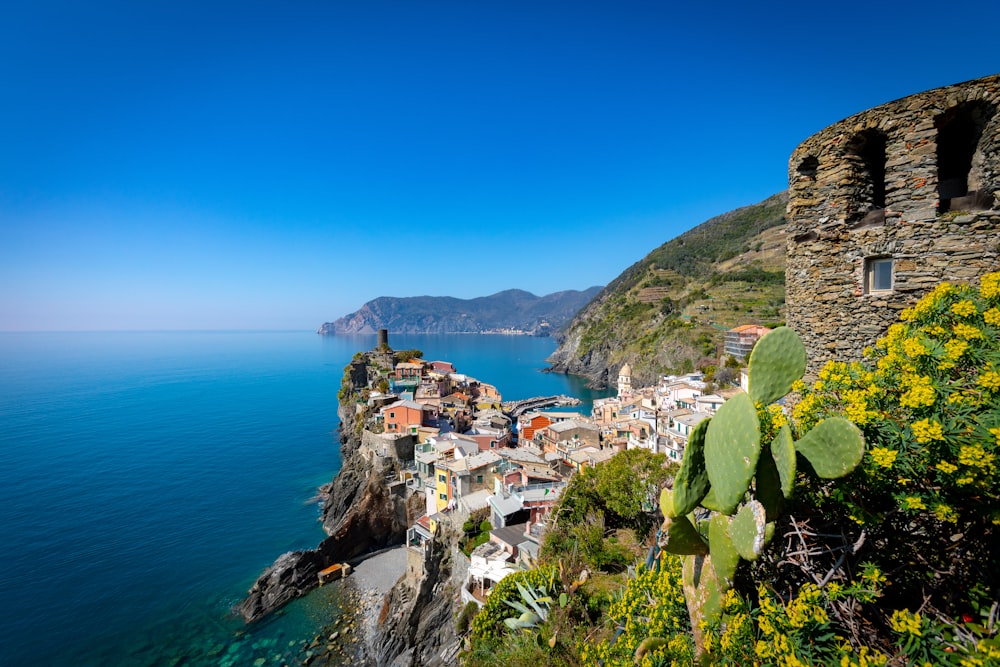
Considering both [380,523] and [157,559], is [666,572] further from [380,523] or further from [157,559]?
[157,559]

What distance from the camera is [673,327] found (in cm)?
7731

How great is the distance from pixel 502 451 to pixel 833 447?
26585mm

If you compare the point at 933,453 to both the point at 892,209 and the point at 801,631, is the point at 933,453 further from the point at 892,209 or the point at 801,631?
the point at 892,209

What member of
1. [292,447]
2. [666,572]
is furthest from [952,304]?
[292,447]

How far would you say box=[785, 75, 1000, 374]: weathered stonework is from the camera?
391cm

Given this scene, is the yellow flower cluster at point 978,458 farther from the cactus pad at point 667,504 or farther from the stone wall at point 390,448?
the stone wall at point 390,448

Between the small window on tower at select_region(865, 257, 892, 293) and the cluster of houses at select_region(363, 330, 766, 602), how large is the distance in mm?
8772

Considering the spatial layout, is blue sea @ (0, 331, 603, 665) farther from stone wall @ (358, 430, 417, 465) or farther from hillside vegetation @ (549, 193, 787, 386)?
hillside vegetation @ (549, 193, 787, 386)

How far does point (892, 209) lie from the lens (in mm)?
4348

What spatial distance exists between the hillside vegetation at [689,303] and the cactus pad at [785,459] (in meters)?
62.3

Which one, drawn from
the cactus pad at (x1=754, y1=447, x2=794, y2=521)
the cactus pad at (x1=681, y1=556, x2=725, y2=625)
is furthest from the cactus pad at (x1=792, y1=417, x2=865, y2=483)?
the cactus pad at (x1=681, y1=556, x2=725, y2=625)

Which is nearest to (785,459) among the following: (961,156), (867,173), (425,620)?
(867,173)

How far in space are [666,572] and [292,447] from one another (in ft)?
170

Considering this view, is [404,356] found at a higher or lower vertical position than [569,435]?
higher
